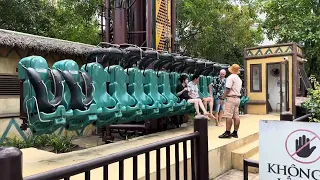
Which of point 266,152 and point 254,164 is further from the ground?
point 266,152

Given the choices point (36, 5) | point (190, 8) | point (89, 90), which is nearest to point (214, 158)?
point (89, 90)

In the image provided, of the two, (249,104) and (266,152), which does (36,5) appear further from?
(266,152)

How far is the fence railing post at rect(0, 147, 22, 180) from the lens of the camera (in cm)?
127

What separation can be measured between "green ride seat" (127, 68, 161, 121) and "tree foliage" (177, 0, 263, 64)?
24.3 feet

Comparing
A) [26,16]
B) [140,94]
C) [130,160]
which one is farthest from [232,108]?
[26,16]

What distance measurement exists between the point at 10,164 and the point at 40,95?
3191 mm

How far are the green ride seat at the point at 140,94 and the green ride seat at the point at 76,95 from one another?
1.16 meters

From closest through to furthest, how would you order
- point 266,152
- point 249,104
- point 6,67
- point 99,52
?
1. point 266,152
2. point 99,52
3. point 6,67
4. point 249,104

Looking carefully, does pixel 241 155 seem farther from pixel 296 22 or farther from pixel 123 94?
pixel 296 22

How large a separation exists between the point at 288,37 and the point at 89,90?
9.80m

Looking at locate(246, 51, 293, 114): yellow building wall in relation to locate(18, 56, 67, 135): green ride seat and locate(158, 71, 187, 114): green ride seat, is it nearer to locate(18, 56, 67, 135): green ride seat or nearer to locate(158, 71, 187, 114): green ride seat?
locate(158, 71, 187, 114): green ride seat

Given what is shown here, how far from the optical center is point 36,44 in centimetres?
733

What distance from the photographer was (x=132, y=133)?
7969 mm

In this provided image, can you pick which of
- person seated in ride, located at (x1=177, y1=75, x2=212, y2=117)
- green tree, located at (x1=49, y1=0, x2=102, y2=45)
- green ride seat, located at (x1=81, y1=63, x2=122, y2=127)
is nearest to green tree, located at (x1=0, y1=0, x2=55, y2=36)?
green tree, located at (x1=49, y1=0, x2=102, y2=45)
